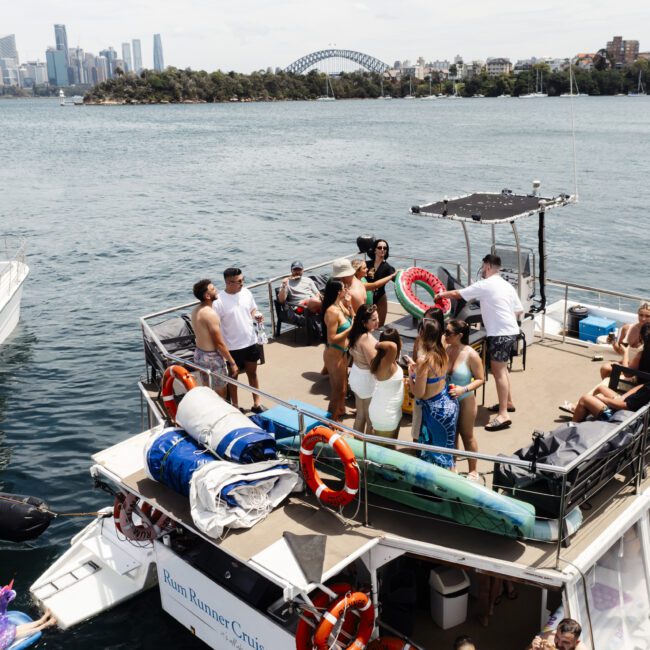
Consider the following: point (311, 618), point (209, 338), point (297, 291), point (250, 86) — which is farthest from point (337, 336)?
point (250, 86)

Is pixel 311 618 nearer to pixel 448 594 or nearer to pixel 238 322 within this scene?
pixel 448 594

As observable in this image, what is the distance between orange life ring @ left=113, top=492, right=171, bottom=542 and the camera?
801 cm

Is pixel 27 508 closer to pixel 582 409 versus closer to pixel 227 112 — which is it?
pixel 582 409

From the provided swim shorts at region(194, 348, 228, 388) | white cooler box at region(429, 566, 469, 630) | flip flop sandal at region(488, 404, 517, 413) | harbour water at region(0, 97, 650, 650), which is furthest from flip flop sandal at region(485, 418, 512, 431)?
harbour water at region(0, 97, 650, 650)

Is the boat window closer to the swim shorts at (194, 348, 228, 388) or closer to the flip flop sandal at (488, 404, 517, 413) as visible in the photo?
the flip flop sandal at (488, 404, 517, 413)

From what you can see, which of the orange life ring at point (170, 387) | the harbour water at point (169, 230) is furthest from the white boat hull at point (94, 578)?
the orange life ring at point (170, 387)

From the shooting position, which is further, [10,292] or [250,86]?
[250,86]

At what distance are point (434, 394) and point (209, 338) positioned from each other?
2926 millimetres

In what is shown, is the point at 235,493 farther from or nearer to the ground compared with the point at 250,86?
nearer to the ground

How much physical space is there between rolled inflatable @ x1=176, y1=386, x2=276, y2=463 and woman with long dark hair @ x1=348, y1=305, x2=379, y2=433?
1083mm

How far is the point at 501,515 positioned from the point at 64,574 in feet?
22.1

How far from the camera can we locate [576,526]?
6.46 meters

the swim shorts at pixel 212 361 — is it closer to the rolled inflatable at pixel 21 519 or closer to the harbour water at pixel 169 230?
the harbour water at pixel 169 230

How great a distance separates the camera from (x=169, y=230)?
1409 inches
